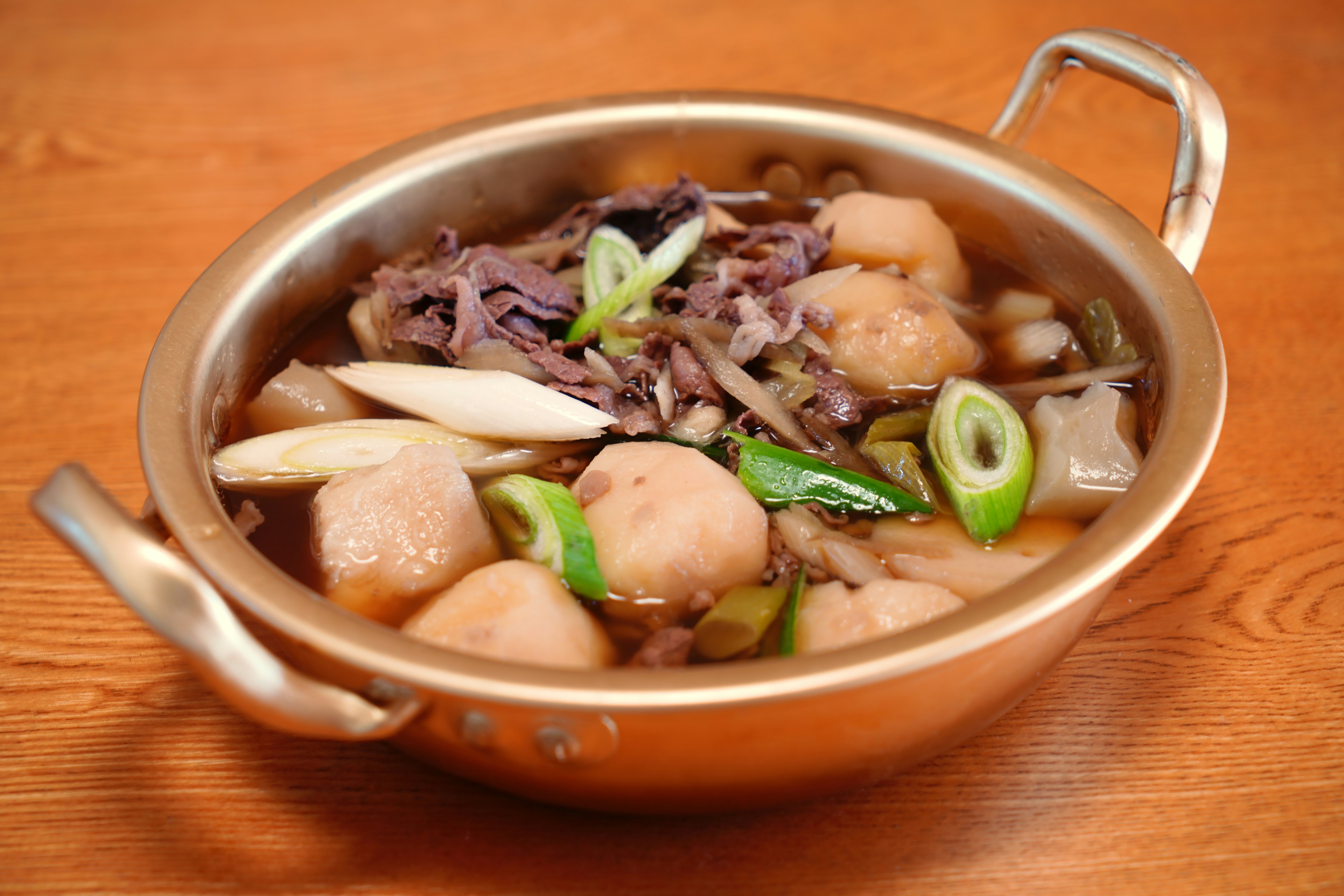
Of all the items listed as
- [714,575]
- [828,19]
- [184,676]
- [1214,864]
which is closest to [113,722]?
[184,676]

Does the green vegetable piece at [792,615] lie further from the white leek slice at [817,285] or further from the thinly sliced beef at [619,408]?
the white leek slice at [817,285]

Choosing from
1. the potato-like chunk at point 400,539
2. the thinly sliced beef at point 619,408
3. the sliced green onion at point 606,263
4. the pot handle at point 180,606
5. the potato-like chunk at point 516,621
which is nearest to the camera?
the pot handle at point 180,606

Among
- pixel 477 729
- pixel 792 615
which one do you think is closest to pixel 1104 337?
pixel 792 615

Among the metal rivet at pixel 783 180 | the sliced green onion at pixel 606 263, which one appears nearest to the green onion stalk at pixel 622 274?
the sliced green onion at pixel 606 263

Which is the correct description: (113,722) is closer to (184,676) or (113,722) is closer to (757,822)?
(184,676)

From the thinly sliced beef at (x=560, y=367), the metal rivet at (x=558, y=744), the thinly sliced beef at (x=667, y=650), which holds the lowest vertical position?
the thinly sliced beef at (x=667, y=650)
